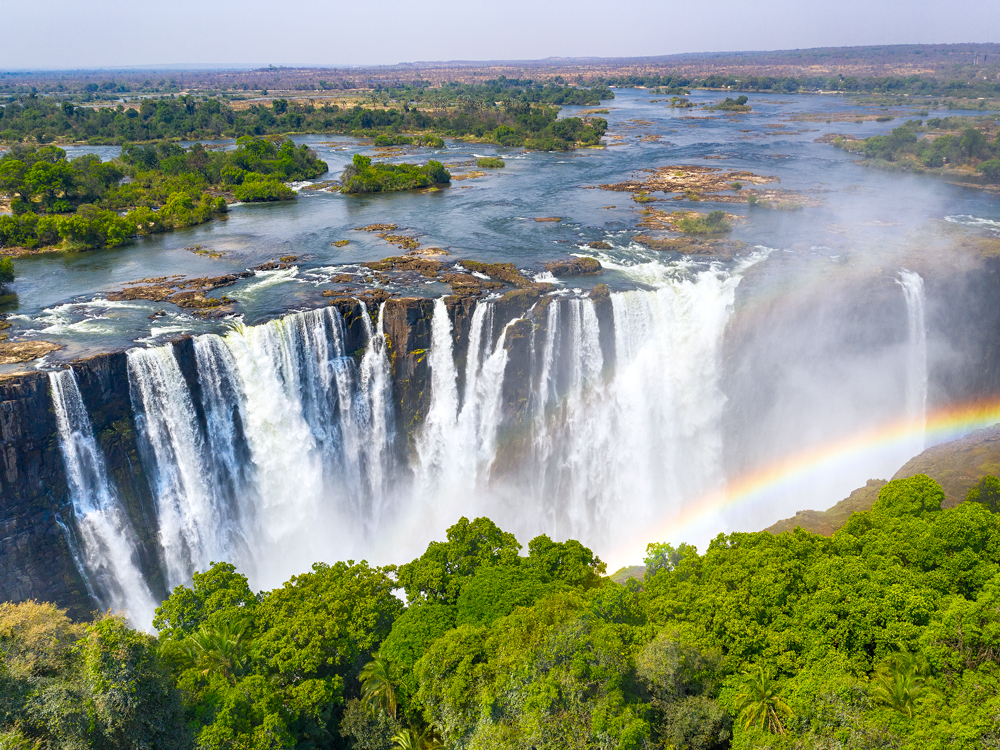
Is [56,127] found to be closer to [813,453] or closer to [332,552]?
[332,552]

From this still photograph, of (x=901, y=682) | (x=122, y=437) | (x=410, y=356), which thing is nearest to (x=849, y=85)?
(x=410, y=356)

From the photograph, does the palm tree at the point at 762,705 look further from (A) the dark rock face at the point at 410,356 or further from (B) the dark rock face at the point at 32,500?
(B) the dark rock face at the point at 32,500

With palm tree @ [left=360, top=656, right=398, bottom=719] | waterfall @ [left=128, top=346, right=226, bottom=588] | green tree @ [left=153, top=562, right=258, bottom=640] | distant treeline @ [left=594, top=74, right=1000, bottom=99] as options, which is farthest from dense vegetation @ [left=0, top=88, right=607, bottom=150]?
distant treeline @ [left=594, top=74, right=1000, bottom=99]

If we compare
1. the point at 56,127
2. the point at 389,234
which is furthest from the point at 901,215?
the point at 56,127

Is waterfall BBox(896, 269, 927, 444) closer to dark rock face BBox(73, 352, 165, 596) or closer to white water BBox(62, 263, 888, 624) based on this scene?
white water BBox(62, 263, 888, 624)

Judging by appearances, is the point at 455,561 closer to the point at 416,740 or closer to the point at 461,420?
the point at 416,740

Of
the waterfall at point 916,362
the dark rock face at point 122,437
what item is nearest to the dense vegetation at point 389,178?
the dark rock face at point 122,437

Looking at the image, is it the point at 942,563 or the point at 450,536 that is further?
the point at 450,536
